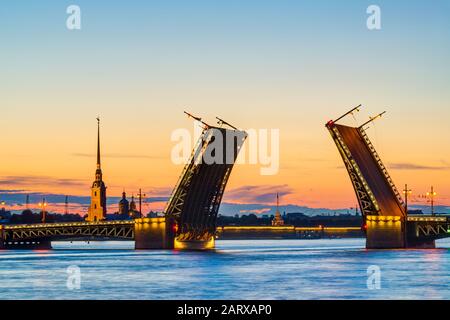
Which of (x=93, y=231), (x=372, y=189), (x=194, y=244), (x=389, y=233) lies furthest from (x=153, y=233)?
(x=372, y=189)

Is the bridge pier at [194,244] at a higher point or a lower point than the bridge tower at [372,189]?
lower

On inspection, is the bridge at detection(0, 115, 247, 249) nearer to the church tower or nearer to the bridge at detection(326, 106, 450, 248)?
the bridge at detection(326, 106, 450, 248)

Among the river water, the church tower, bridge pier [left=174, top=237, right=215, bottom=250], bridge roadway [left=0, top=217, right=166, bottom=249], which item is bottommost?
the river water

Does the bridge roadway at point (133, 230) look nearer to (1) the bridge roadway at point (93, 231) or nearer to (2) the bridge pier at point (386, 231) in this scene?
(1) the bridge roadway at point (93, 231)

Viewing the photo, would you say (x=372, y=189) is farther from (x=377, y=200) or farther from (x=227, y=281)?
(x=227, y=281)

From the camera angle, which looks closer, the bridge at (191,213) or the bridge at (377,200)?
the bridge at (377,200)

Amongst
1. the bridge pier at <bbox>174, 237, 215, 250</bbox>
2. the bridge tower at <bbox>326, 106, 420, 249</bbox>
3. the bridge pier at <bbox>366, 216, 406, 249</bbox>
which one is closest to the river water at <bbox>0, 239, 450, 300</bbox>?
the bridge tower at <bbox>326, 106, 420, 249</bbox>

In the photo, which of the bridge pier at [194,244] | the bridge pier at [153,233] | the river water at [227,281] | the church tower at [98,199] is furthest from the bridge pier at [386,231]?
the church tower at [98,199]
